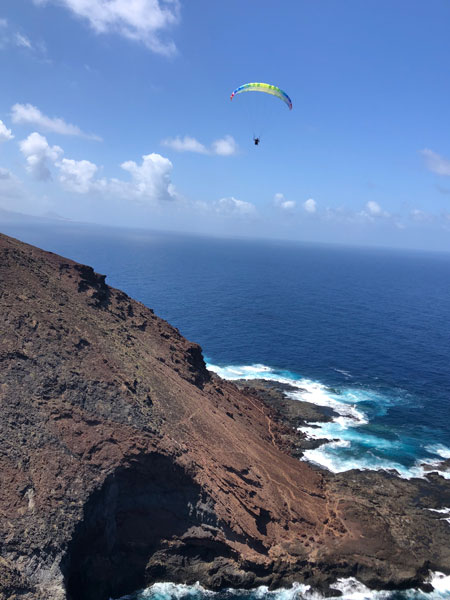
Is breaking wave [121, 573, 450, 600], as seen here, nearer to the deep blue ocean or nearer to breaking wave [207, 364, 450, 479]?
the deep blue ocean

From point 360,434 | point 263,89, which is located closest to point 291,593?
point 360,434

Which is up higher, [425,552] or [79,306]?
[79,306]

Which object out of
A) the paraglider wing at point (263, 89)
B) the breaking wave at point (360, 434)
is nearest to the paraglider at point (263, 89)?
the paraglider wing at point (263, 89)

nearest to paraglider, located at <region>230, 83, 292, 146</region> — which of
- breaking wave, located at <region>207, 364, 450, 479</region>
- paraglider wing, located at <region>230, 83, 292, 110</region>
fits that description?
paraglider wing, located at <region>230, 83, 292, 110</region>

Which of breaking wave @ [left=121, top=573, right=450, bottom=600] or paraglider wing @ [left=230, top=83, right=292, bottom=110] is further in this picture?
paraglider wing @ [left=230, top=83, right=292, bottom=110]

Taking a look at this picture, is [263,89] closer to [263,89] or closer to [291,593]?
[263,89]

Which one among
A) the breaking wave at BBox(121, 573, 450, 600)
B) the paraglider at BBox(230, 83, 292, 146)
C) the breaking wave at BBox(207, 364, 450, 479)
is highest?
the paraglider at BBox(230, 83, 292, 146)

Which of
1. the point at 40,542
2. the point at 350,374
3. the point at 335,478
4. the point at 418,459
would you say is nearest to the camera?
the point at 40,542

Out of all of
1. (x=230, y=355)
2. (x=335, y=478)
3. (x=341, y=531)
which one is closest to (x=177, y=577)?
(x=341, y=531)

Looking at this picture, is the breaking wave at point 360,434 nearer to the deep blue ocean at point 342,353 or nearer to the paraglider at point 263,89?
the deep blue ocean at point 342,353

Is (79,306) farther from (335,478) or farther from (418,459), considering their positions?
(418,459)

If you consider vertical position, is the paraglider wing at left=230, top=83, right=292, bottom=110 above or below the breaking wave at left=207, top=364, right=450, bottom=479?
above
